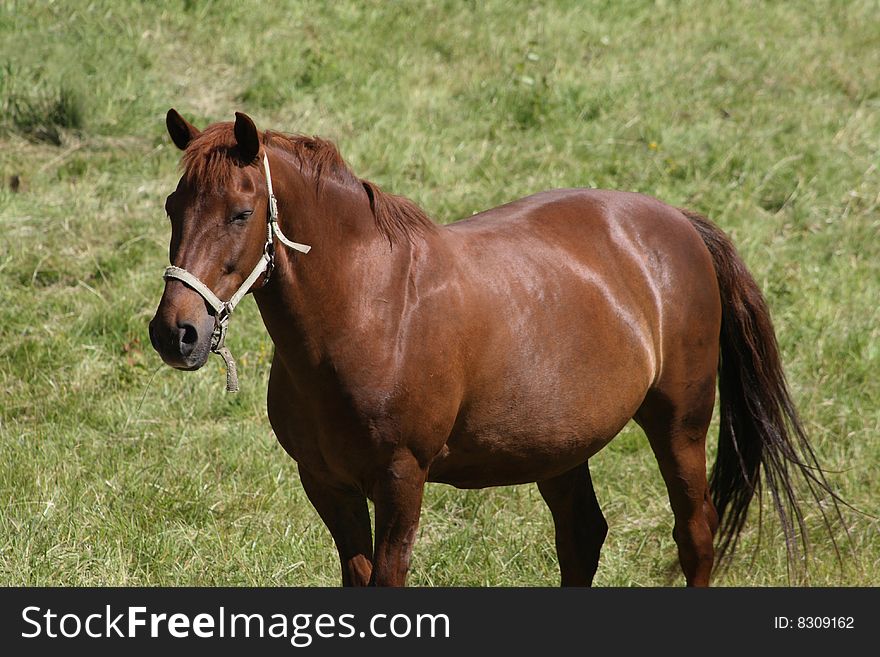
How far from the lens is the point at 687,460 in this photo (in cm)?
428

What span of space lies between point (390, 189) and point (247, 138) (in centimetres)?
490

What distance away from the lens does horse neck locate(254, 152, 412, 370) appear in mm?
3162

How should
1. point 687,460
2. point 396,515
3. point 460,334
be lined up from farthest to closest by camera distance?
1. point 687,460
2. point 460,334
3. point 396,515

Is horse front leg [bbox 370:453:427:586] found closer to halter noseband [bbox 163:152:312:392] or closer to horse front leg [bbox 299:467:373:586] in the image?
horse front leg [bbox 299:467:373:586]

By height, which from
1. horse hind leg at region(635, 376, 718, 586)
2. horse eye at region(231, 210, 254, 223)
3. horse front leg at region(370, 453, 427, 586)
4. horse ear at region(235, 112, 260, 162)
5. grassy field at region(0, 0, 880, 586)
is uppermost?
horse ear at region(235, 112, 260, 162)

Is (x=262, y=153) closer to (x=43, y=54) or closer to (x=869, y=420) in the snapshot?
→ (x=869, y=420)

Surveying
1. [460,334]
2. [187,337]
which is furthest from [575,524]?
[187,337]

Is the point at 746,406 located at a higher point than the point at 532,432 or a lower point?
lower

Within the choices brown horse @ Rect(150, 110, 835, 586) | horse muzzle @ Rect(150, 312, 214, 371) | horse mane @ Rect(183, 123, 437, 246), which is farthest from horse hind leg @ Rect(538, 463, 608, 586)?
horse muzzle @ Rect(150, 312, 214, 371)

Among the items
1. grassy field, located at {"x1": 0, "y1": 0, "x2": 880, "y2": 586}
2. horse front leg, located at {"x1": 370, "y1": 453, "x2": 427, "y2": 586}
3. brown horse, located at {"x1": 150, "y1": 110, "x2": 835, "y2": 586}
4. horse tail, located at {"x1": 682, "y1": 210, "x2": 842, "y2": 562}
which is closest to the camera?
brown horse, located at {"x1": 150, "y1": 110, "x2": 835, "y2": 586}

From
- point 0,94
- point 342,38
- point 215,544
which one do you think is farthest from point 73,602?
point 342,38

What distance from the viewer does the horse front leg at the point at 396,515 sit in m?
3.33

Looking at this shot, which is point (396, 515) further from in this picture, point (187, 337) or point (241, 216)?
point (241, 216)

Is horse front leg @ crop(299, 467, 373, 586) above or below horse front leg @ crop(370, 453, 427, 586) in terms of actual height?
below
